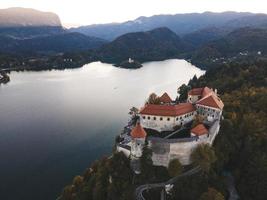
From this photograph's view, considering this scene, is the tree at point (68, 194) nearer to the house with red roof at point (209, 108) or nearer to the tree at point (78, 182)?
the tree at point (78, 182)

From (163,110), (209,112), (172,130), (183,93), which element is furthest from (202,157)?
(183,93)

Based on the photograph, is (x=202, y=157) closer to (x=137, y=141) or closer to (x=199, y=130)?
(x=199, y=130)

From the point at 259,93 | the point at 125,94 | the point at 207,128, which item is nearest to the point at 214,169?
the point at 207,128

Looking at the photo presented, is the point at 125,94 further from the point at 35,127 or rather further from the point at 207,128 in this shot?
the point at 207,128

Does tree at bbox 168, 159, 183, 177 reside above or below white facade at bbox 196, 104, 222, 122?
below

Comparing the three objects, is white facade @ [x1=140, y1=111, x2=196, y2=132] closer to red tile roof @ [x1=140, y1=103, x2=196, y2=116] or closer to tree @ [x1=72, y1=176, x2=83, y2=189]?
red tile roof @ [x1=140, y1=103, x2=196, y2=116]

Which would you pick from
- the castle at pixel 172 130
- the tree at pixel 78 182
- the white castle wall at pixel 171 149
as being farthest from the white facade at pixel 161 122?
the tree at pixel 78 182

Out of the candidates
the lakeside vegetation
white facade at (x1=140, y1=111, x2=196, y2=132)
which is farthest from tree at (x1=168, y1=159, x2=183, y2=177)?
white facade at (x1=140, y1=111, x2=196, y2=132)
